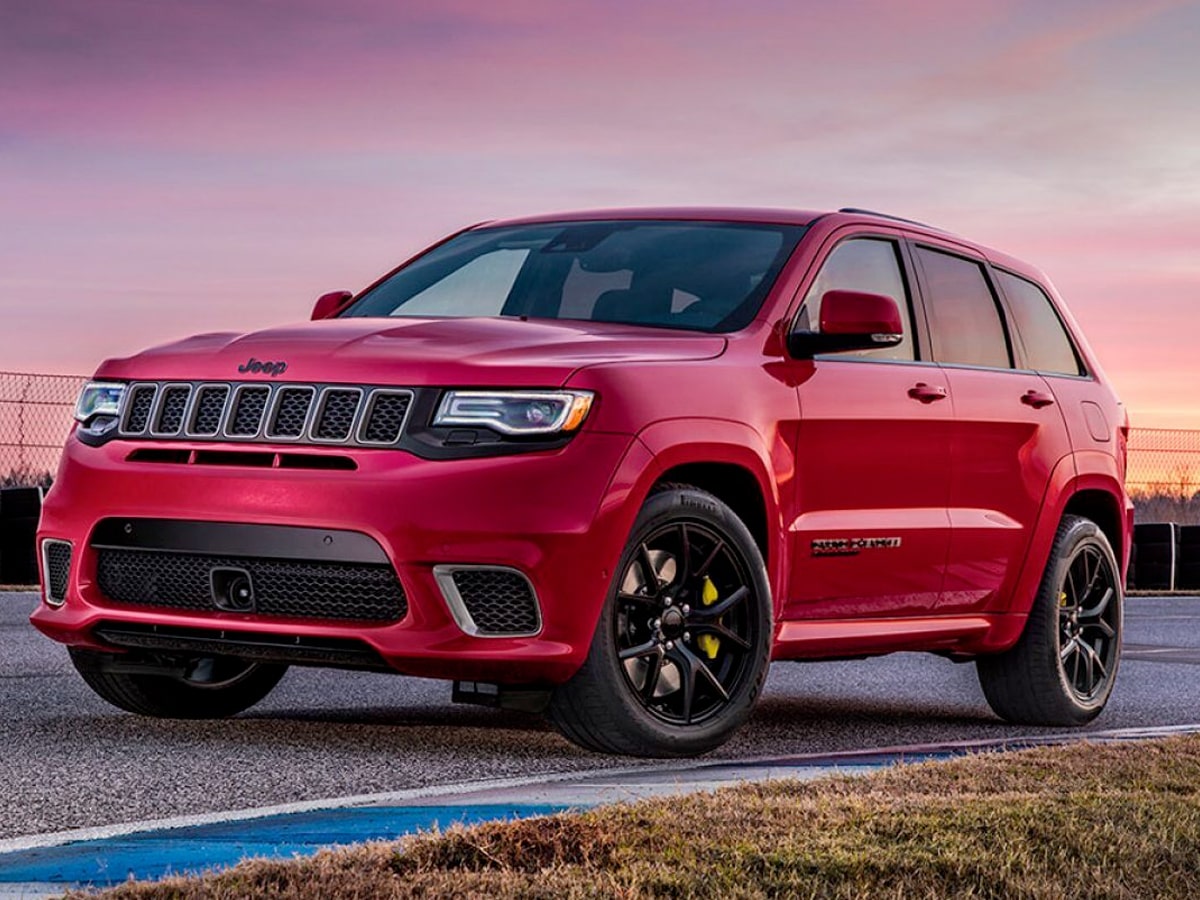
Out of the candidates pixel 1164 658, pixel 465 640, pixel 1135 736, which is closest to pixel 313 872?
pixel 465 640

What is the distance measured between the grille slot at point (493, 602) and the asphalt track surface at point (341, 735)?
463mm

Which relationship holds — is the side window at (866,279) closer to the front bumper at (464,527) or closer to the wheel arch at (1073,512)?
the wheel arch at (1073,512)

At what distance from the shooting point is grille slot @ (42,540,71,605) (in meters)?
7.08

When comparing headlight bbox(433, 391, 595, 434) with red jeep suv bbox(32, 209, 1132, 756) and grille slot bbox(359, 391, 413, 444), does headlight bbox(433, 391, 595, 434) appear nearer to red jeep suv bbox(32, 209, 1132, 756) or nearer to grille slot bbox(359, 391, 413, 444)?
red jeep suv bbox(32, 209, 1132, 756)

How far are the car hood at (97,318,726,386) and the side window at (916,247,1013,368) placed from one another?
69.4 inches

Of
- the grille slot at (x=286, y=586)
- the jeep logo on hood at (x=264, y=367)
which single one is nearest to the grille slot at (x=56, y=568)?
the grille slot at (x=286, y=586)

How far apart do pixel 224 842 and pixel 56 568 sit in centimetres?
250

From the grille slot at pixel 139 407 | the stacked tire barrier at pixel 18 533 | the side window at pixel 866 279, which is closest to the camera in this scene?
the grille slot at pixel 139 407

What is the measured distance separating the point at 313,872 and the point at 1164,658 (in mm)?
9978

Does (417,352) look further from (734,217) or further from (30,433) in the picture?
(30,433)

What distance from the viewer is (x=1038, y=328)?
377 inches

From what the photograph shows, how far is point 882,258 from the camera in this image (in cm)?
845

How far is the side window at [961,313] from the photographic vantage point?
8.65m

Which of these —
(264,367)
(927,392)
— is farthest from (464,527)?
(927,392)
